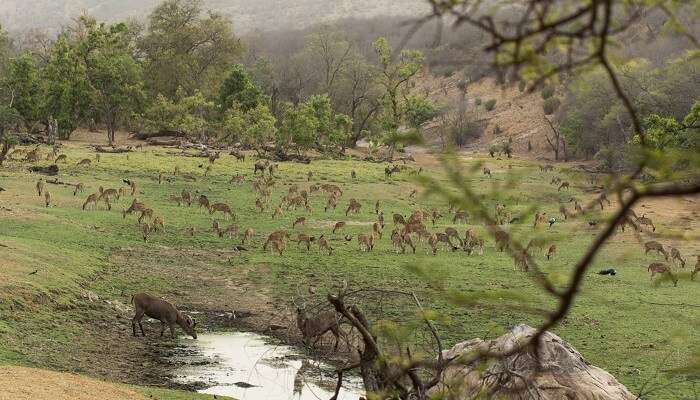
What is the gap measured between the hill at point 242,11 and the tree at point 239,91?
6181cm

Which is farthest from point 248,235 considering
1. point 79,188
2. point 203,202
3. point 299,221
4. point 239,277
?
point 79,188

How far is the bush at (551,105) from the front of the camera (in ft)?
234

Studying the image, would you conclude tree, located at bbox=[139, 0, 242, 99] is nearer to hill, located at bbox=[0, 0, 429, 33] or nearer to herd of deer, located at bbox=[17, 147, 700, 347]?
herd of deer, located at bbox=[17, 147, 700, 347]

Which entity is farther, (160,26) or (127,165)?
(160,26)

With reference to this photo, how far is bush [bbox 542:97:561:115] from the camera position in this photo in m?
71.3

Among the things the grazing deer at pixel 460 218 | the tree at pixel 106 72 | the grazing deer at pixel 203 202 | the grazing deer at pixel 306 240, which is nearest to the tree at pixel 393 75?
the tree at pixel 106 72

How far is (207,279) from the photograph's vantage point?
61.5 ft

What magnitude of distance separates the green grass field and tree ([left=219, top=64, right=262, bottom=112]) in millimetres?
27446

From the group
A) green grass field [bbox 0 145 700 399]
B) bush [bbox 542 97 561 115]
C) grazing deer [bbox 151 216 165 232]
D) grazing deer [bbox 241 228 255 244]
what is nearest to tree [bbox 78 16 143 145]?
green grass field [bbox 0 145 700 399]

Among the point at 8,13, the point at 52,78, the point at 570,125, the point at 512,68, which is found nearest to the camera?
the point at 512,68

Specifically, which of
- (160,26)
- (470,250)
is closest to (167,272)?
(470,250)

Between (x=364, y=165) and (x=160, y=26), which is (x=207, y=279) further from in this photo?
(x=160, y=26)

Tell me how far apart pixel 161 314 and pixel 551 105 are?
61776 mm

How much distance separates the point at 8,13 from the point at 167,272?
17494 cm
